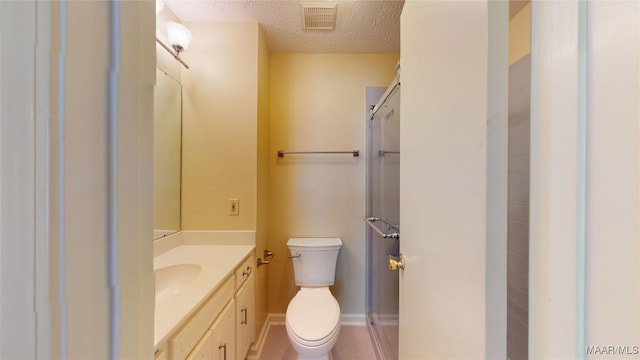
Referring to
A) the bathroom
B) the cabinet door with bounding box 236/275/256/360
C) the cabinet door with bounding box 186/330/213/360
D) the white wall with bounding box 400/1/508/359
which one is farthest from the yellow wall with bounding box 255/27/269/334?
the bathroom

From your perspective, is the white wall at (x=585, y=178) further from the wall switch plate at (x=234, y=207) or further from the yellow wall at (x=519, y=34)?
the wall switch plate at (x=234, y=207)

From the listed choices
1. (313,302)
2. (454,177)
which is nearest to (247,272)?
(313,302)

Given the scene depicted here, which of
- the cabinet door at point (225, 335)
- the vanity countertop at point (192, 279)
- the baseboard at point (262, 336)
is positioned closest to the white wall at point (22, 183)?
the vanity countertop at point (192, 279)

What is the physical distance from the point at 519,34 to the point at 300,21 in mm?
1529

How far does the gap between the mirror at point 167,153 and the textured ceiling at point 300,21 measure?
0.50m

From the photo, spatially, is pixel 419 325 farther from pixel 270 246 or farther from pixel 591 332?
pixel 270 246

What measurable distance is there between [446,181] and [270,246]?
5.86ft

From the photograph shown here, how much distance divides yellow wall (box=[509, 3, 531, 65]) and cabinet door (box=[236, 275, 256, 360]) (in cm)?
147

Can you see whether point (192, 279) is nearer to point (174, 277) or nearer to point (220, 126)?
point (174, 277)

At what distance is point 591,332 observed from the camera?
35 cm

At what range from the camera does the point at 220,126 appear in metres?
1.76

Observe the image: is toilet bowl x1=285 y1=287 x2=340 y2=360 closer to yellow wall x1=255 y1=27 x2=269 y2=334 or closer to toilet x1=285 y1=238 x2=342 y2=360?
toilet x1=285 y1=238 x2=342 y2=360

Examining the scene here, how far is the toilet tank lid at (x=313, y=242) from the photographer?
1.98m

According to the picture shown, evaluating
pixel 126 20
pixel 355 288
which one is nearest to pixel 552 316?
pixel 126 20
